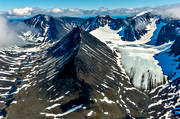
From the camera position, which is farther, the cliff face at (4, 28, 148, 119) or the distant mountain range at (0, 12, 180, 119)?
the distant mountain range at (0, 12, 180, 119)

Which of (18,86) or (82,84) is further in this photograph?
(18,86)

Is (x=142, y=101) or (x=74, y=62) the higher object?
(x=74, y=62)

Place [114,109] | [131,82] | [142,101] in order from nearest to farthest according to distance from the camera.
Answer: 1. [114,109]
2. [142,101]
3. [131,82]

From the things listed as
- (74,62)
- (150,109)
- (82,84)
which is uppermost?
(74,62)

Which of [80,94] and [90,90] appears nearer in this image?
[80,94]

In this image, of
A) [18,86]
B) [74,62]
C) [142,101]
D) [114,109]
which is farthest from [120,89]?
[18,86]

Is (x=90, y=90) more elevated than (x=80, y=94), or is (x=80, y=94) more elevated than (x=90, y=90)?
(x=90, y=90)

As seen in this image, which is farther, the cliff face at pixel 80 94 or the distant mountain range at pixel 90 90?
the distant mountain range at pixel 90 90

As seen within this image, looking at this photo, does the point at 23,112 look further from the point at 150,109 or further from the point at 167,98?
the point at 167,98

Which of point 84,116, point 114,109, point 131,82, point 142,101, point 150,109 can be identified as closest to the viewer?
point 84,116
